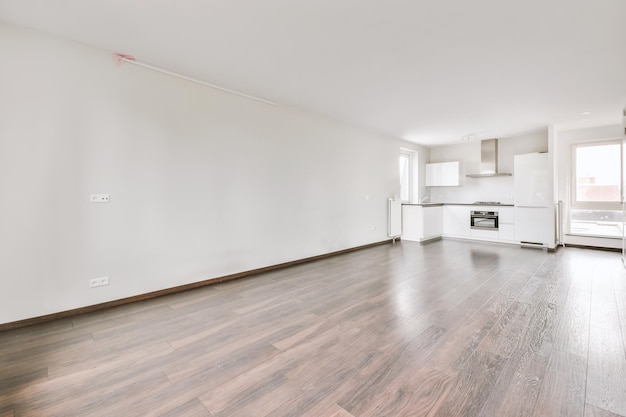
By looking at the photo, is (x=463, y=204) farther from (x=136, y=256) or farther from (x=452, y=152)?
(x=136, y=256)

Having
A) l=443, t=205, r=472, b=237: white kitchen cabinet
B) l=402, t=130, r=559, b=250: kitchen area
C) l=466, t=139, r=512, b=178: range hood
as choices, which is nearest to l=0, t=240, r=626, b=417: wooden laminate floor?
l=402, t=130, r=559, b=250: kitchen area

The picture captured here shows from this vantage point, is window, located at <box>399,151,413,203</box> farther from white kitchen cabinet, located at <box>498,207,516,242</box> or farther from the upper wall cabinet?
white kitchen cabinet, located at <box>498,207,516,242</box>

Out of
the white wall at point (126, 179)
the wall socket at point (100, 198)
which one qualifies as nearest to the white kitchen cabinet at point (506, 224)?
the white wall at point (126, 179)

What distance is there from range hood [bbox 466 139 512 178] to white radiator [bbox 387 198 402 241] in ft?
7.64

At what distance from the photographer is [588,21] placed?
2320mm

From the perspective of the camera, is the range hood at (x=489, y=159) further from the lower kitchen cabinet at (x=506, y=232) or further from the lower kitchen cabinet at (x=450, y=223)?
the lower kitchen cabinet at (x=506, y=232)

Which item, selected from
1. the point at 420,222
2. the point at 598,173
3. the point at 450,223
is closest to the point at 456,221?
the point at 450,223

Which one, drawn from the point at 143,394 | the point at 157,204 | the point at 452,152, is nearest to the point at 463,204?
the point at 452,152

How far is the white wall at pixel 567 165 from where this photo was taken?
587 cm

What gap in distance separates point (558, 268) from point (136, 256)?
230 inches

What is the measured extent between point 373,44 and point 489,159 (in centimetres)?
574

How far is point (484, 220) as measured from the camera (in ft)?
22.0

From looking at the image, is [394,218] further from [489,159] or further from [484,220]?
[489,159]

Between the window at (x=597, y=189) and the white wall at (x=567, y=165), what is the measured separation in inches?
3.5
